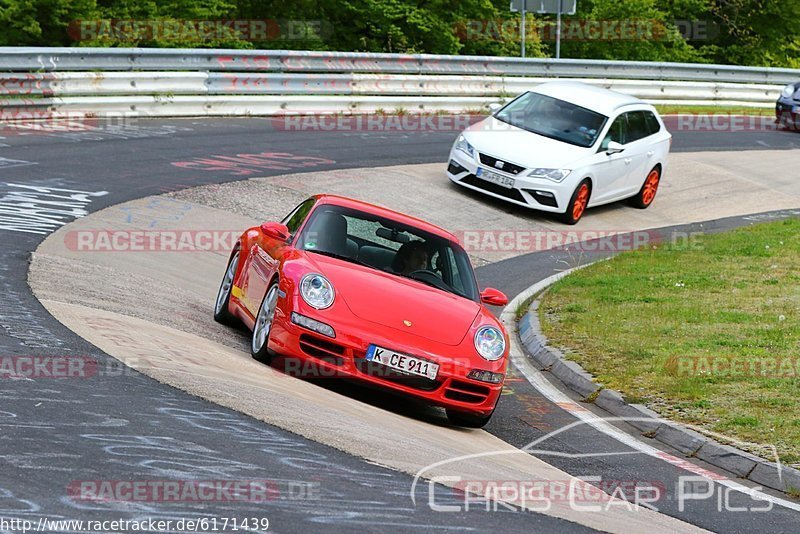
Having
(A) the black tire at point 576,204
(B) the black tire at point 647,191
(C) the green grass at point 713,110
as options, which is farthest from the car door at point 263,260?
(C) the green grass at point 713,110

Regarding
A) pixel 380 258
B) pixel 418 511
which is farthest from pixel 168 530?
pixel 380 258

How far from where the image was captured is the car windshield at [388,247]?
998 cm

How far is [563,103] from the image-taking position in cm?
2058

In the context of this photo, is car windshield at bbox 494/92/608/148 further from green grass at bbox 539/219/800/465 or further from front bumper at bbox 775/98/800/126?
front bumper at bbox 775/98/800/126

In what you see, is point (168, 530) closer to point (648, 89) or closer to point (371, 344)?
point (371, 344)

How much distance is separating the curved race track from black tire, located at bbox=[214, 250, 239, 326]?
0.18 meters

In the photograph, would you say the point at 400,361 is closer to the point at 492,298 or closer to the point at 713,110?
the point at 492,298

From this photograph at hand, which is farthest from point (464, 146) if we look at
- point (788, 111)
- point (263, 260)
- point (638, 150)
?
point (788, 111)

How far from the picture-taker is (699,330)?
12.5 metres

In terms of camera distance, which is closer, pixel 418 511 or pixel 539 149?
pixel 418 511

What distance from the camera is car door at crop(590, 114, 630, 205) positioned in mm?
19891

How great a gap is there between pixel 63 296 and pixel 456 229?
29.3 ft

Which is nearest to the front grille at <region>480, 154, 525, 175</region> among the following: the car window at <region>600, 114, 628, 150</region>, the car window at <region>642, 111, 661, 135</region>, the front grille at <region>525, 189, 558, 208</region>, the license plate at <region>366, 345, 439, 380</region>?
the front grille at <region>525, 189, 558, 208</region>

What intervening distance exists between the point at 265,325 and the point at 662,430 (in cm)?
318
